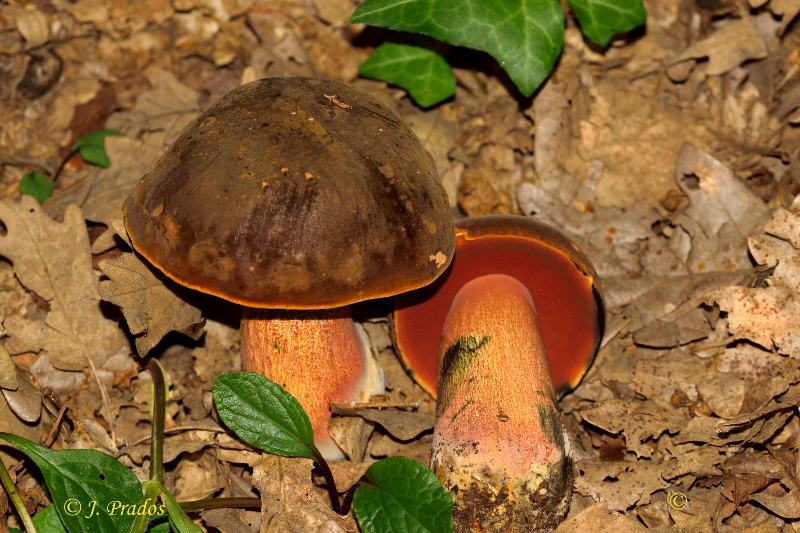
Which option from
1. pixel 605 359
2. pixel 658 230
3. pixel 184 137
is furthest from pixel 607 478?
pixel 184 137

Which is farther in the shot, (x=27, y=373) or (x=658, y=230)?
(x=658, y=230)

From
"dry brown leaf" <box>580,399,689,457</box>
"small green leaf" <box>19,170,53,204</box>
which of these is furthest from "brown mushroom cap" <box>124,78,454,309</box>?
"small green leaf" <box>19,170,53,204</box>

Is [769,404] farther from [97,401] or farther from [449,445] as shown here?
[97,401]

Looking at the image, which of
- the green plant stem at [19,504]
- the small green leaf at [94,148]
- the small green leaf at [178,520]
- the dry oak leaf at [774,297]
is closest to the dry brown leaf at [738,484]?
the dry oak leaf at [774,297]

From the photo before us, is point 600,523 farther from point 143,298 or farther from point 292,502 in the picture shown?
point 143,298

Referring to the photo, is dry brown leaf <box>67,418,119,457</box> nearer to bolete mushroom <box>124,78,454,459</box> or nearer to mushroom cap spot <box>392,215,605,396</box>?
bolete mushroom <box>124,78,454,459</box>
